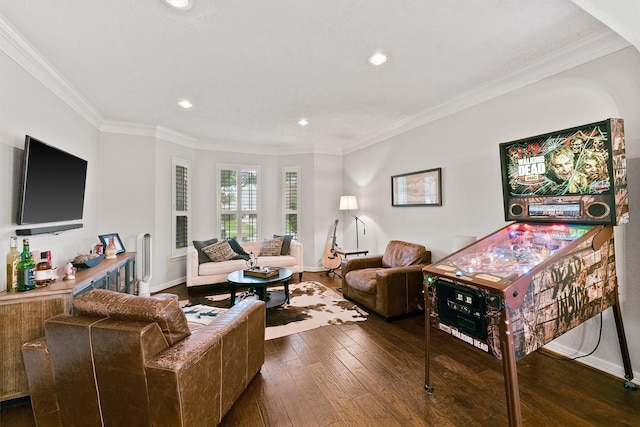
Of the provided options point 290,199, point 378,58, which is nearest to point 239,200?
point 290,199

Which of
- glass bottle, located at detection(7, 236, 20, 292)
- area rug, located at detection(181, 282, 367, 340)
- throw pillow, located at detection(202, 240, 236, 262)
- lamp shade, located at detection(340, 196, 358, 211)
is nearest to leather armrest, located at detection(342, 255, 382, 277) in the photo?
area rug, located at detection(181, 282, 367, 340)

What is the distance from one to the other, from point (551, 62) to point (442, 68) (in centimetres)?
95

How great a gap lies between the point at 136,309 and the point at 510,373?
6.50 feet

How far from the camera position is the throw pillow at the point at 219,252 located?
14.8 feet

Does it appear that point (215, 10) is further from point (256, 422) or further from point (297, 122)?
point (256, 422)

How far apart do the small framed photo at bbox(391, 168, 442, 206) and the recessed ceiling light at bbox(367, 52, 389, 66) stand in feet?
5.67

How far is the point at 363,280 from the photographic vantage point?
341cm

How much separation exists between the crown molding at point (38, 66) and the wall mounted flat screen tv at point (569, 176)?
4031 mm

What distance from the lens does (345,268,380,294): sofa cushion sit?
10.8 ft

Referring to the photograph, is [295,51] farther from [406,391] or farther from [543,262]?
[406,391]

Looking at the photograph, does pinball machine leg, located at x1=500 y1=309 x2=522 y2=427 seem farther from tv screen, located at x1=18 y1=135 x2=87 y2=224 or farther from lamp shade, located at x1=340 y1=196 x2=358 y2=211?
lamp shade, located at x1=340 y1=196 x2=358 y2=211

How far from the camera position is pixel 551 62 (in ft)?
8.05

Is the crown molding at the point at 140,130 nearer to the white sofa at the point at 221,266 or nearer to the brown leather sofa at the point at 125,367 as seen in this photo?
the white sofa at the point at 221,266

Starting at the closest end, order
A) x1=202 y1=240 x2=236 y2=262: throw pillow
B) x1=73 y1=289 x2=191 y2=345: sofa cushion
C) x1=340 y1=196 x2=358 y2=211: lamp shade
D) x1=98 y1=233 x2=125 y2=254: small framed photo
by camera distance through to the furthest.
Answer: x1=73 y1=289 x2=191 y2=345: sofa cushion, x1=98 y1=233 x2=125 y2=254: small framed photo, x1=202 y1=240 x2=236 y2=262: throw pillow, x1=340 y1=196 x2=358 y2=211: lamp shade
